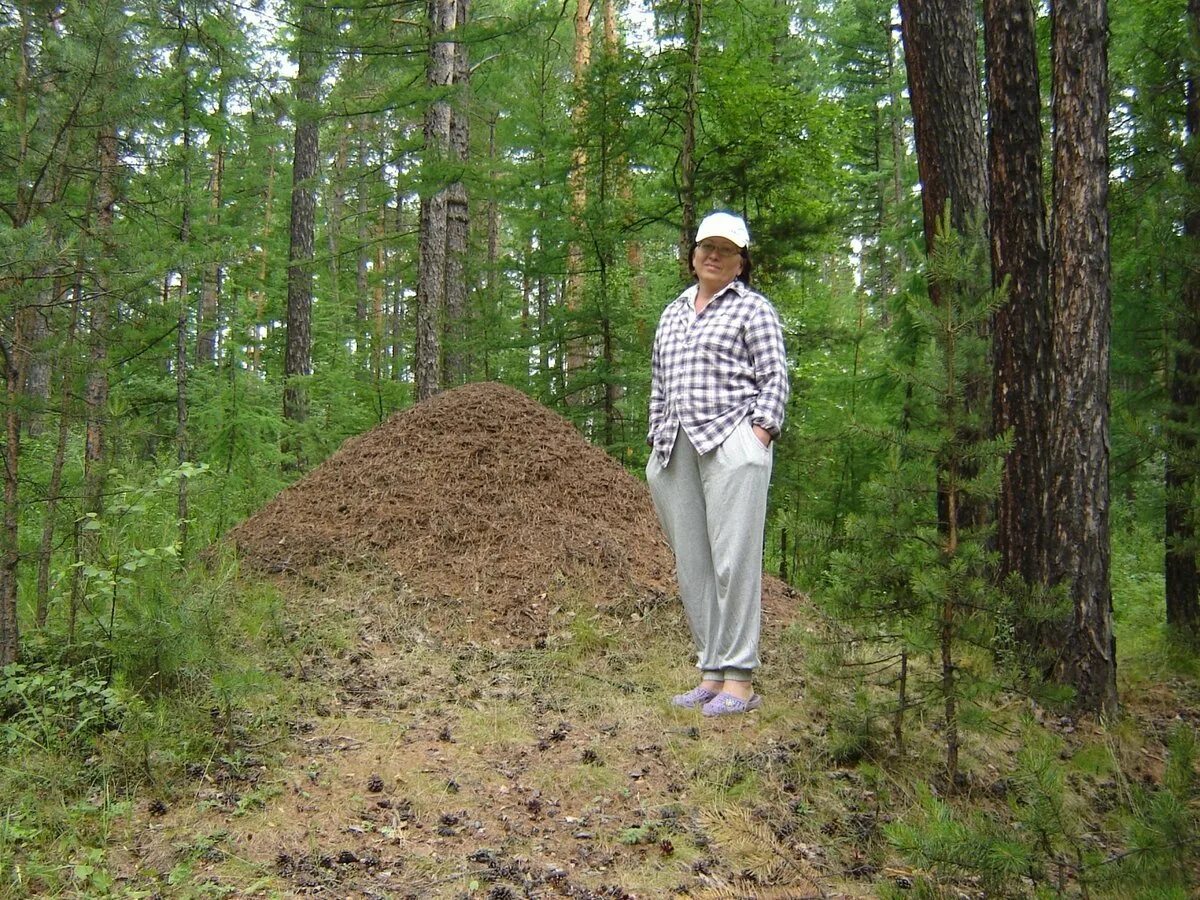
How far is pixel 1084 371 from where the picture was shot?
4.54 m

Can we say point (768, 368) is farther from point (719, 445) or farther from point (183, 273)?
point (183, 273)

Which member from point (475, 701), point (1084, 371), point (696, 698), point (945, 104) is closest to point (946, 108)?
point (945, 104)

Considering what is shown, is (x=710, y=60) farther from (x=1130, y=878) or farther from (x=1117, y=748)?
(x=1130, y=878)

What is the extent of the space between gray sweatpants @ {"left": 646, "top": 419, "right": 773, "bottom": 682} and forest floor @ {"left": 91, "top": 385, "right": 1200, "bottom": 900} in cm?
32

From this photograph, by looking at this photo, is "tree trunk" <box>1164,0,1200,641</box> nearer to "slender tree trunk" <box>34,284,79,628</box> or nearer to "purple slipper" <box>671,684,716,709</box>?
"purple slipper" <box>671,684,716,709</box>

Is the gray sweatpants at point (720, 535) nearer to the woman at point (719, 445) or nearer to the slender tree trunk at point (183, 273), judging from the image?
the woman at point (719, 445)

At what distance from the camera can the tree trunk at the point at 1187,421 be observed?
5.58 m

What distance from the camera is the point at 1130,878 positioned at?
7.93 ft

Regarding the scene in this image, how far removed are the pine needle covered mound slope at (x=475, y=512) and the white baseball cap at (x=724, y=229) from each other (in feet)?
8.75

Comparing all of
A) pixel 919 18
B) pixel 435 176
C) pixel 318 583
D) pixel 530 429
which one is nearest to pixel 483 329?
pixel 435 176

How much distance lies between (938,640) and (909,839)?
Result: 125 centimetres

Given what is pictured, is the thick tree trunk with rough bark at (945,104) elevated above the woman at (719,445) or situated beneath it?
elevated above

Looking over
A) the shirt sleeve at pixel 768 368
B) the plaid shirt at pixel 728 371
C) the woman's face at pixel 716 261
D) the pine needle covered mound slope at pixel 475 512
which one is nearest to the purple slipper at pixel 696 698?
the plaid shirt at pixel 728 371

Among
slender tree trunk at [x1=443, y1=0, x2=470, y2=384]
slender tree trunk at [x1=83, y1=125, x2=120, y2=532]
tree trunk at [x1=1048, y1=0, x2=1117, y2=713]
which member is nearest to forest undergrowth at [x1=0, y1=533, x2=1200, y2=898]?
tree trunk at [x1=1048, y1=0, x2=1117, y2=713]
